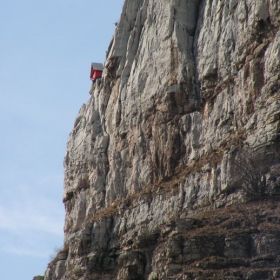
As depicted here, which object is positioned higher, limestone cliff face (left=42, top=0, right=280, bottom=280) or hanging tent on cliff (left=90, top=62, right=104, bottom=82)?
hanging tent on cliff (left=90, top=62, right=104, bottom=82)

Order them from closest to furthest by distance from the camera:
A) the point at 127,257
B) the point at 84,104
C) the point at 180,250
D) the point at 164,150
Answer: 1. the point at 180,250
2. the point at 127,257
3. the point at 164,150
4. the point at 84,104

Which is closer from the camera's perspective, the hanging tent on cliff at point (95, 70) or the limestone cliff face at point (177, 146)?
the limestone cliff face at point (177, 146)

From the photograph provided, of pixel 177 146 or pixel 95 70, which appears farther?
pixel 95 70

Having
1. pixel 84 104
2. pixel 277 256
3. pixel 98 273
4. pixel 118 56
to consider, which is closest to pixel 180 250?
pixel 277 256

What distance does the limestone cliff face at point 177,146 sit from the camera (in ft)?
191

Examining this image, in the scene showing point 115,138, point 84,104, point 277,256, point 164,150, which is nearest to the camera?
point 277,256

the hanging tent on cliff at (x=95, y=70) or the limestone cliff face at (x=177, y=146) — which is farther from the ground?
the hanging tent on cliff at (x=95, y=70)

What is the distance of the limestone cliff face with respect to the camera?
58156 millimetres

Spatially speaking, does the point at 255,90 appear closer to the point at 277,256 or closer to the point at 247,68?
the point at 247,68

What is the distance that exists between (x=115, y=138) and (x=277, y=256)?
2556 centimetres

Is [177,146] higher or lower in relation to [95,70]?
lower

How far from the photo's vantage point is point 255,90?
6419 cm

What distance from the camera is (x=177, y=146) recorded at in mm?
70625

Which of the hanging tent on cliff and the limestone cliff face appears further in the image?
the hanging tent on cliff
